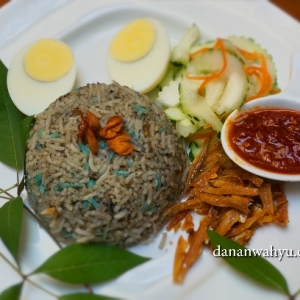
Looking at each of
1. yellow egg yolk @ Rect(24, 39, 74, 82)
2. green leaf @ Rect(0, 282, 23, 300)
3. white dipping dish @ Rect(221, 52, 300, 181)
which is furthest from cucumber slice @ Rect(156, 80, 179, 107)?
green leaf @ Rect(0, 282, 23, 300)

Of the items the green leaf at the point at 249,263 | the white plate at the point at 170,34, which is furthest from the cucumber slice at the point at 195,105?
the green leaf at the point at 249,263

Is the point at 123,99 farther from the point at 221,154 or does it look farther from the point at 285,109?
the point at 285,109

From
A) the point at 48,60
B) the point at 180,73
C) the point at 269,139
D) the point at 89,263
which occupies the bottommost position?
the point at 89,263

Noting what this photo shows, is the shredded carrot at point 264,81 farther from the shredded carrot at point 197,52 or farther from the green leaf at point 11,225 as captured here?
the green leaf at point 11,225

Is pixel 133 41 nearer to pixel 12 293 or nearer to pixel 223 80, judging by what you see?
pixel 223 80

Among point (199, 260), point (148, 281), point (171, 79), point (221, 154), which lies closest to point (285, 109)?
point (221, 154)

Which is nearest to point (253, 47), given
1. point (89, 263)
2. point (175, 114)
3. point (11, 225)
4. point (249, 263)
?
point (175, 114)
